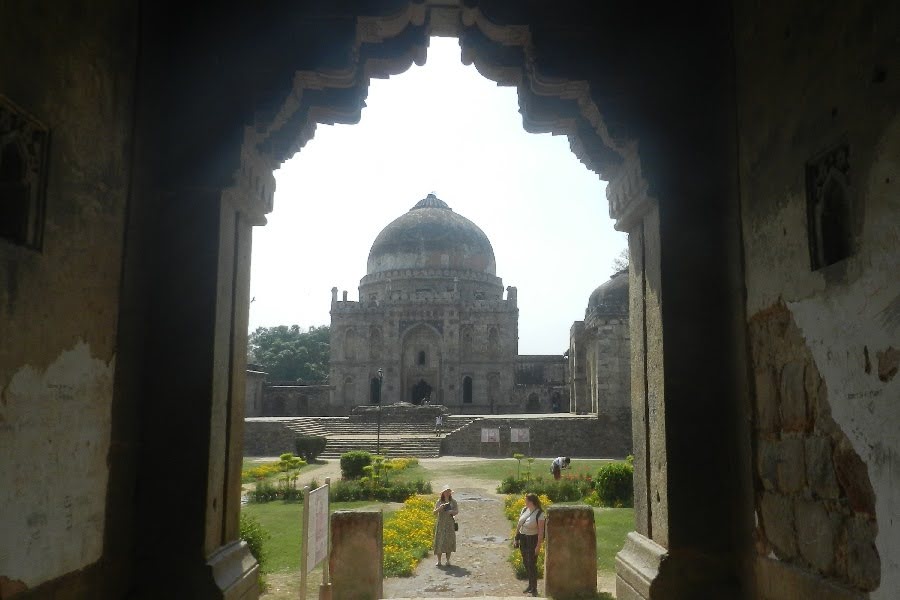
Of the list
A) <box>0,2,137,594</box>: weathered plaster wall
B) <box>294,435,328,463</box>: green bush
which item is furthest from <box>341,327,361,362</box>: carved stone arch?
<box>0,2,137,594</box>: weathered plaster wall

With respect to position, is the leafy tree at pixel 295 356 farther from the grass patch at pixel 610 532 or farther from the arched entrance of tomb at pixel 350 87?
the arched entrance of tomb at pixel 350 87

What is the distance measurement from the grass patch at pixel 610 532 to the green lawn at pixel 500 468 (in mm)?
4423

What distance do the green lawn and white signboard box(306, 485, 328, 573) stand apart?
1095cm

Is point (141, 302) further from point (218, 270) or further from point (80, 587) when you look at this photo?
point (80, 587)

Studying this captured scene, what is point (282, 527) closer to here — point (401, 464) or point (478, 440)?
point (401, 464)

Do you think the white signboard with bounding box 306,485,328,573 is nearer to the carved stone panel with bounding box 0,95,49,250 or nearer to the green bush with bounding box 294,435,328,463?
the carved stone panel with bounding box 0,95,49,250

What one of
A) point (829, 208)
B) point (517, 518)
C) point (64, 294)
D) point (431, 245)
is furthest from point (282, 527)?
point (431, 245)

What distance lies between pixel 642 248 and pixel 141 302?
259 centimetres

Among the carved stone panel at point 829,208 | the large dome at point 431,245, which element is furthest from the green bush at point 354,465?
the large dome at point 431,245

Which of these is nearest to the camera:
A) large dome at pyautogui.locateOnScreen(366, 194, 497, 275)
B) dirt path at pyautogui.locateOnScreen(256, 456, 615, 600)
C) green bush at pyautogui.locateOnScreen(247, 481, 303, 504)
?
dirt path at pyautogui.locateOnScreen(256, 456, 615, 600)

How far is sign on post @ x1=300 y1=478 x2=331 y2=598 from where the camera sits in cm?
513

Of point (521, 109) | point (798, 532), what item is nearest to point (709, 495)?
point (798, 532)

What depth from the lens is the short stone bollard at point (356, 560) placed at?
6910mm

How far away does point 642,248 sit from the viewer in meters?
4.12
